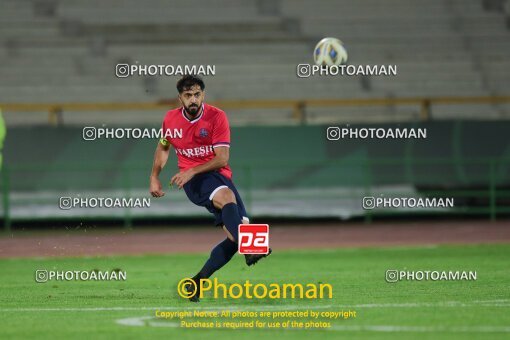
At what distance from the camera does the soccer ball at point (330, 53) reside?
15.9 metres

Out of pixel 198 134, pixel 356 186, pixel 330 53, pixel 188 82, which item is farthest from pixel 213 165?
pixel 356 186

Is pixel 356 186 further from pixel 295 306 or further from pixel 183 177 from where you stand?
pixel 295 306

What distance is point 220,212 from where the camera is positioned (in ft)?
33.3

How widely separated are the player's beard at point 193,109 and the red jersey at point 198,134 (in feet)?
0.21

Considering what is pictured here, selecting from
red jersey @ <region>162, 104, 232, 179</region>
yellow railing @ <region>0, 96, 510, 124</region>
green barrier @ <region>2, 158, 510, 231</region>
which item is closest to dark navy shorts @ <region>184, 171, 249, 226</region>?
red jersey @ <region>162, 104, 232, 179</region>

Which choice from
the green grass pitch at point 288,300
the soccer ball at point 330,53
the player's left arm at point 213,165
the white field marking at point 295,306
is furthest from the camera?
the soccer ball at point 330,53

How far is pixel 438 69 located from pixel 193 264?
13685mm

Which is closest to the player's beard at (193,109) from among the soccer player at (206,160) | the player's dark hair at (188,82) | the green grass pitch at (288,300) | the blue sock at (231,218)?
the soccer player at (206,160)

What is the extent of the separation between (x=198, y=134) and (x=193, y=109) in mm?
252

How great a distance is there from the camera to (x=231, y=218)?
393 inches

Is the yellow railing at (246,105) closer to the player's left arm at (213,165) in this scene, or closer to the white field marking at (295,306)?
the player's left arm at (213,165)

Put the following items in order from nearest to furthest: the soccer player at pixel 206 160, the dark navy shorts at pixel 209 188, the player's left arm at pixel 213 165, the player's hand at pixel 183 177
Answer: the player's hand at pixel 183 177, the player's left arm at pixel 213 165, the soccer player at pixel 206 160, the dark navy shorts at pixel 209 188

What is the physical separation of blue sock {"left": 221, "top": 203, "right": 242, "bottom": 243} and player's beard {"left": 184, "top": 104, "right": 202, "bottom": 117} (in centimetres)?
89

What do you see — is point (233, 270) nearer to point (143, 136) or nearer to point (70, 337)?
point (70, 337)
